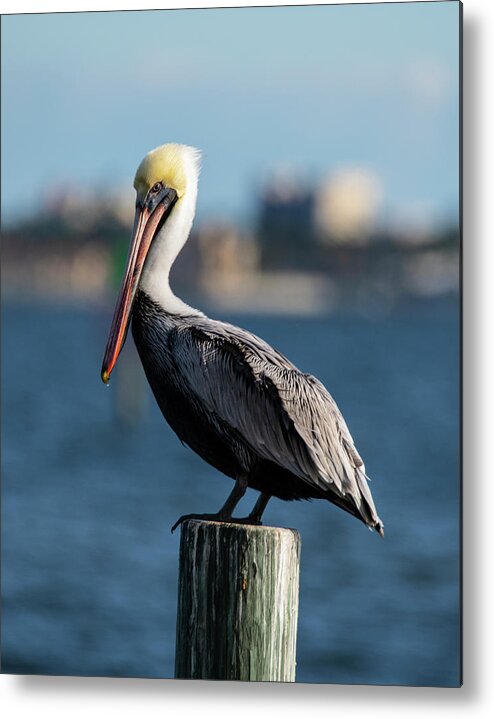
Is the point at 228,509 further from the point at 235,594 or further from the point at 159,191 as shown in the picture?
the point at 159,191

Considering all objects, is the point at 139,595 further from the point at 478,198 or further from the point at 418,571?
the point at 478,198

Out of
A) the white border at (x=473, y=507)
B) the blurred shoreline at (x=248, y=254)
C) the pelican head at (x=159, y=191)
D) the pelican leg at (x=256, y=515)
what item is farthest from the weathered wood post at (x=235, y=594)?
the blurred shoreline at (x=248, y=254)

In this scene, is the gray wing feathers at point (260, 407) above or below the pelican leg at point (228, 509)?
above

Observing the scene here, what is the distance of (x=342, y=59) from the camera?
3.82 meters

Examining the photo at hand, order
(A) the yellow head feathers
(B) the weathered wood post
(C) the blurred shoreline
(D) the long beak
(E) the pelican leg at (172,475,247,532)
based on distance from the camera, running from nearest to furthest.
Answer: (B) the weathered wood post
(E) the pelican leg at (172,475,247,532)
(D) the long beak
(A) the yellow head feathers
(C) the blurred shoreline

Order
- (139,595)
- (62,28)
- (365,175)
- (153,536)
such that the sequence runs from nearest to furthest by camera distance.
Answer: (62,28) < (365,175) < (139,595) < (153,536)

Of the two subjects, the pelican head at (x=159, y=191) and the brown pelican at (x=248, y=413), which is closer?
the brown pelican at (x=248, y=413)

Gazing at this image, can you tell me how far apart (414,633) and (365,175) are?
190cm

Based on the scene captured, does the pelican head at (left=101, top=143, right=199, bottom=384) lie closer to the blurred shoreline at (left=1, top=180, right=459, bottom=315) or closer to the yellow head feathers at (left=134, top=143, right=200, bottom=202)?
the yellow head feathers at (left=134, top=143, right=200, bottom=202)

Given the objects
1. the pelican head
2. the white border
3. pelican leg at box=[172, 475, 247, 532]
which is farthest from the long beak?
the white border

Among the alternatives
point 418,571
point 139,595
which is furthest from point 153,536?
point 418,571

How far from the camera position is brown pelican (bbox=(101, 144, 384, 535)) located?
284 cm

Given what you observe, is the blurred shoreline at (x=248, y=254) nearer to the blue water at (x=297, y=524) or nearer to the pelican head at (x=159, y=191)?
the blue water at (x=297, y=524)

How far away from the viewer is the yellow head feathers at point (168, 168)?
307 cm
